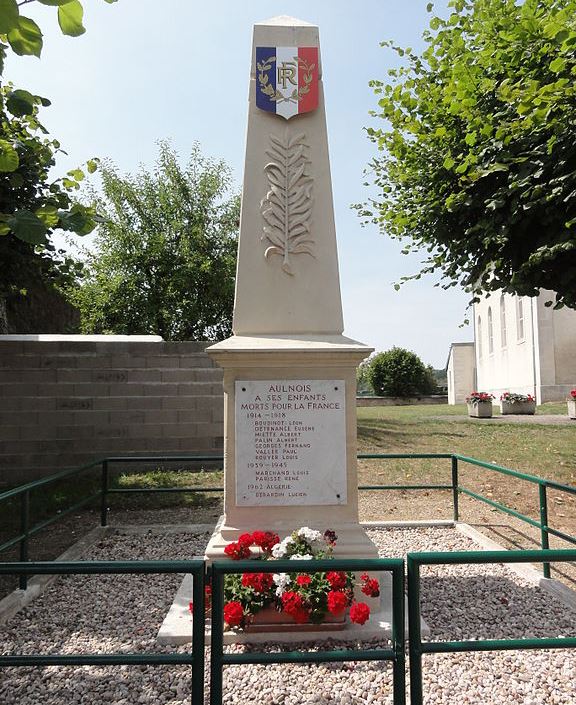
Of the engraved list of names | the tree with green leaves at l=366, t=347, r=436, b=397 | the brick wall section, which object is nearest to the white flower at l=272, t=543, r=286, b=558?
the engraved list of names

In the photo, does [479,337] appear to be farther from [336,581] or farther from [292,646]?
[292,646]

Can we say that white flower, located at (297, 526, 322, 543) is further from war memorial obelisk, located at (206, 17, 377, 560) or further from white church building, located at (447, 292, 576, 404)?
white church building, located at (447, 292, 576, 404)

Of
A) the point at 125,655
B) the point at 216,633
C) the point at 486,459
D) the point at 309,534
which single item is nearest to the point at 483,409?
the point at 486,459

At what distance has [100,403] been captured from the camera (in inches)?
349

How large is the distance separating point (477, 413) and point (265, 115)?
54.7 ft

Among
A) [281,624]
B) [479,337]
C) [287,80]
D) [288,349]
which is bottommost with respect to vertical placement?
[281,624]

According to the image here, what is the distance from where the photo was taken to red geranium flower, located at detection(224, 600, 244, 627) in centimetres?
314

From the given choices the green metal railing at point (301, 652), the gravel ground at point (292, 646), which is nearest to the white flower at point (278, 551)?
the gravel ground at point (292, 646)

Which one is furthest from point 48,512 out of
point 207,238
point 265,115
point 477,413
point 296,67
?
point 477,413

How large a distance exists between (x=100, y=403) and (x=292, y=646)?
6512 mm

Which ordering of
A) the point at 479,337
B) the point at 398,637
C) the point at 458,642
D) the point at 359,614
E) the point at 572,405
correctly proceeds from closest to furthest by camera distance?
1. the point at 458,642
2. the point at 398,637
3. the point at 359,614
4. the point at 572,405
5. the point at 479,337

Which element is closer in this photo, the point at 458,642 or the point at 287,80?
the point at 458,642

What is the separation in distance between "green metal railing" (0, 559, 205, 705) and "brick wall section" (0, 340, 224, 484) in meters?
6.95

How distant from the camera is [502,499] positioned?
739 cm
